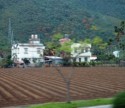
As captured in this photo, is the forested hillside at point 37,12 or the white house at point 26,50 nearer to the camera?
the white house at point 26,50

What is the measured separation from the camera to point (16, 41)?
313 feet

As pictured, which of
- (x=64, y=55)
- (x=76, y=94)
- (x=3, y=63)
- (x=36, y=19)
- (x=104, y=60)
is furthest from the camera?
(x=36, y=19)

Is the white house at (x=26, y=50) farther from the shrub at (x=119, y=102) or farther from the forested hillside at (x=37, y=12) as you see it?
the shrub at (x=119, y=102)

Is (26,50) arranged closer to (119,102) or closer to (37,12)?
(37,12)

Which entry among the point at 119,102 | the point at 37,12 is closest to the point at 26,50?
the point at 37,12

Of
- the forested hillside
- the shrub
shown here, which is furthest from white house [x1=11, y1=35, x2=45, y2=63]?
the shrub

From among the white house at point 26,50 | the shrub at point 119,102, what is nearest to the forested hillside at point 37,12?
the white house at point 26,50

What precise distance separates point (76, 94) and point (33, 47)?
228 feet

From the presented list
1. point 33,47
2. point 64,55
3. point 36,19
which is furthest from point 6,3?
point 64,55

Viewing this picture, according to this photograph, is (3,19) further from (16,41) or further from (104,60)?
(104,60)

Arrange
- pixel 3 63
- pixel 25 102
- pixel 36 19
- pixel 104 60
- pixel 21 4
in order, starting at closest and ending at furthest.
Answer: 1. pixel 25 102
2. pixel 3 63
3. pixel 104 60
4. pixel 36 19
5. pixel 21 4

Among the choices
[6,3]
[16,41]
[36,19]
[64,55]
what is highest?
[6,3]

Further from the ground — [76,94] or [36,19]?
[36,19]

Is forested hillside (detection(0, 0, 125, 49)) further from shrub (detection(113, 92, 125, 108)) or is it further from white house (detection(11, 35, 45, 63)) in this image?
shrub (detection(113, 92, 125, 108))
